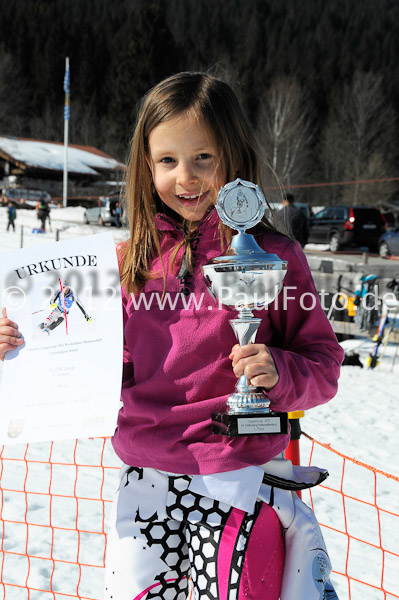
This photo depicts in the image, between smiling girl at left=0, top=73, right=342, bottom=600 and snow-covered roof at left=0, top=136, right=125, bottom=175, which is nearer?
smiling girl at left=0, top=73, right=342, bottom=600

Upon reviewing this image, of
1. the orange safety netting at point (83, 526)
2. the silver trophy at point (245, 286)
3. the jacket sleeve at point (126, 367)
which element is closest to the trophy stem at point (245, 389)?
the silver trophy at point (245, 286)

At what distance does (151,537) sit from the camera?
4.51ft

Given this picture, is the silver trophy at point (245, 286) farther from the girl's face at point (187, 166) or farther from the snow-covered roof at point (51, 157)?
the snow-covered roof at point (51, 157)

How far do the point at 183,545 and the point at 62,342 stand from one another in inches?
20.5

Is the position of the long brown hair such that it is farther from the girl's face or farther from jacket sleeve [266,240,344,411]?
jacket sleeve [266,240,344,411]

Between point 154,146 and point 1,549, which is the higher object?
point 154,146

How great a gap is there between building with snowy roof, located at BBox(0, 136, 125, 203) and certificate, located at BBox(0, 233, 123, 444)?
119 ft

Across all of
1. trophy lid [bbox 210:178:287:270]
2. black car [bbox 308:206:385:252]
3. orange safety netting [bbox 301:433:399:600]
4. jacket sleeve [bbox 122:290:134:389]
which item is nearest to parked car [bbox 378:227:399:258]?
black car [bbox 308:206:385:252]

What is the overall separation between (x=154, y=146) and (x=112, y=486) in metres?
2.54

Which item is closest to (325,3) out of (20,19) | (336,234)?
(20,19)

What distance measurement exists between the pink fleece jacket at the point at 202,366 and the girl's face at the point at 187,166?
2.2 inches

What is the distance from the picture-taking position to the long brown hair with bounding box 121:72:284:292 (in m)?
1.47

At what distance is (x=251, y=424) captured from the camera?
4.02ft

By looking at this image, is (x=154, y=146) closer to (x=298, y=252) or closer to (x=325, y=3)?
(x=298, y=252)
